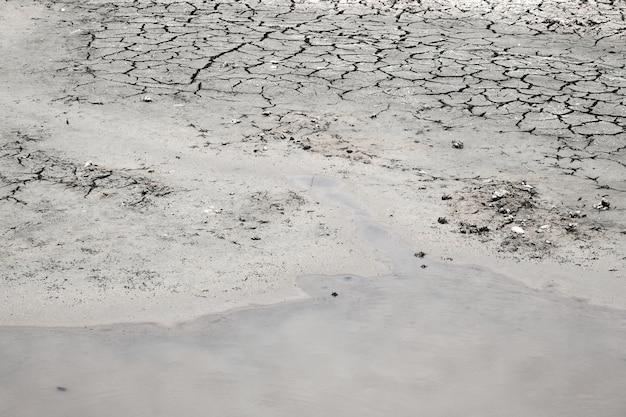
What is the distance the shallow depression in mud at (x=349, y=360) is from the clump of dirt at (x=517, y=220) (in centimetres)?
43

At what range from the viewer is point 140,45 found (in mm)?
7188

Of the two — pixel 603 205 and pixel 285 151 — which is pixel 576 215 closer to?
pixel 603 205

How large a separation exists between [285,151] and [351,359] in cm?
215

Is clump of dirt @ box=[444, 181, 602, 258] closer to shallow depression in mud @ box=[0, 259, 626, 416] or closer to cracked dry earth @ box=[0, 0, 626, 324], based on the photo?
cracked dry earth @ box=[0, 0, 626, 324]

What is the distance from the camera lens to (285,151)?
202 inches

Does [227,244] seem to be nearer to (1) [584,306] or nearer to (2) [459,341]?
(2) [459,341]

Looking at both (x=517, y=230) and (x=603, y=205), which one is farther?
(x=603, y=205)

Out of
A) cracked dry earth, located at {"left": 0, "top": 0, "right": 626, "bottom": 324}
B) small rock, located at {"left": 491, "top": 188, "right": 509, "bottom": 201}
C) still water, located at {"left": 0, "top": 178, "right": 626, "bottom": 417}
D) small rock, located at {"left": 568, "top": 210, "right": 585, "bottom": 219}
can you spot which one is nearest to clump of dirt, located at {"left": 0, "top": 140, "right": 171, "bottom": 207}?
cracked dry earth, located at {"left": 0, "top": 0, "right": 626, "bottom": 324}

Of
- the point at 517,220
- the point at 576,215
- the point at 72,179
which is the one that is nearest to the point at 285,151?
the point at 72,179

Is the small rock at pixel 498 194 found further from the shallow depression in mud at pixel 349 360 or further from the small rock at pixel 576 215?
the shallow depression in mud at pixel 349 360

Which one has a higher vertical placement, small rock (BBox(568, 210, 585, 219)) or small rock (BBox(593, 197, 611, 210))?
small rock (BBox(593, 197, 611, 210))

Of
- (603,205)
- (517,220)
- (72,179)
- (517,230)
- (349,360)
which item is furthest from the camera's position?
(72,179)

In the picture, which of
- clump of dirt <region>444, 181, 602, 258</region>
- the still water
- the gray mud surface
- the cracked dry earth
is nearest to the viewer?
the still water

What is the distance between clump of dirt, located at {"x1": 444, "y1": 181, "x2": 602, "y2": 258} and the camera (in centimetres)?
414
